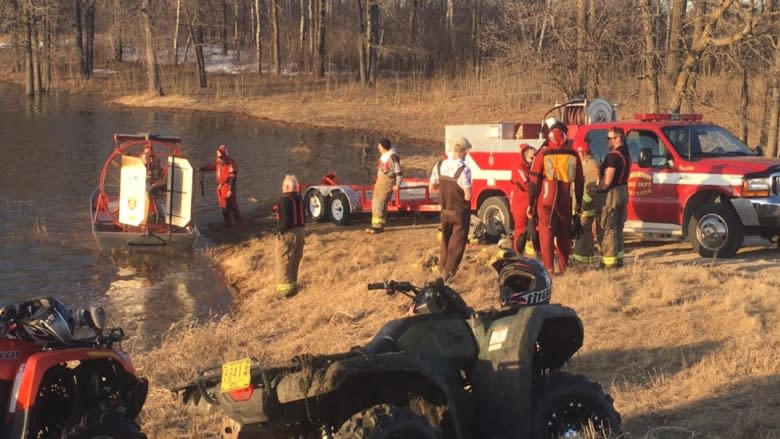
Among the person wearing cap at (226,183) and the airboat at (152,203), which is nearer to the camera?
the airboat at (152,203)

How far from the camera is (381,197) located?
689 inches

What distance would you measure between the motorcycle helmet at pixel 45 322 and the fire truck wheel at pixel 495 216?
10.4m

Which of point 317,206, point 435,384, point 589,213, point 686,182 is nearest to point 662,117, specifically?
point 686,182

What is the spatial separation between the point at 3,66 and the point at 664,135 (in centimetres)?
6474

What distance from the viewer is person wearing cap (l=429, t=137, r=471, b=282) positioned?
12133mm

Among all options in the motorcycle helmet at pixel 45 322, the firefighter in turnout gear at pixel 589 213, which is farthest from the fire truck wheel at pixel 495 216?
the motorcycle helmet at pixel 45 322

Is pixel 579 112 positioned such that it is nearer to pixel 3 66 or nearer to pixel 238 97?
pixel 238 97

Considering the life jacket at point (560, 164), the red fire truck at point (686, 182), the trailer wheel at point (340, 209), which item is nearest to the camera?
the life jacket at point (560, 164)

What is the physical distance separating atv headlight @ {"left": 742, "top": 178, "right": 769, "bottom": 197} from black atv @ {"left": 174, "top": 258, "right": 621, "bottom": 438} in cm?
789

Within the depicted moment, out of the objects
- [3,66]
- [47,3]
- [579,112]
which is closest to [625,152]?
[579,112]

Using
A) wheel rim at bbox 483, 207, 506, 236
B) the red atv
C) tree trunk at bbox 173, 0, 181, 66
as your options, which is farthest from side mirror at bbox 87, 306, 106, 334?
tree trunk at bbox 173, 0, 181, 66

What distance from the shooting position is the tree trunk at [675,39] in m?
21.7

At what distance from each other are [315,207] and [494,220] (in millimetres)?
4949

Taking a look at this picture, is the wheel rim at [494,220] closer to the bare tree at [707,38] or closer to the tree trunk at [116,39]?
the bare tree at [707,38]
